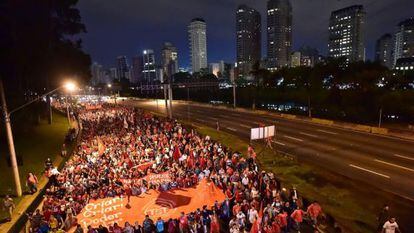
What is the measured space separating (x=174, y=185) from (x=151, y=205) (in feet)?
7.47

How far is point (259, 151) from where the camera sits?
1037 inches

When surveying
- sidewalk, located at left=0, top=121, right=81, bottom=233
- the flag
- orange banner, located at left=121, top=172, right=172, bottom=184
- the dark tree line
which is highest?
the dark tree line

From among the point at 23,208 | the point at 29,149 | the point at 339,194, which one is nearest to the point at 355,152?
the point at 339,194

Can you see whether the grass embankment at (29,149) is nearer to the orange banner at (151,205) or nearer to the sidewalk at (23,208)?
the sidewalk at (23,208)

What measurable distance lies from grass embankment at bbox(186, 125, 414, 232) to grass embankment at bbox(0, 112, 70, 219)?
16.3 m

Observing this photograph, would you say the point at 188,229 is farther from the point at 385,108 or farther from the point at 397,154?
the point at 385,108

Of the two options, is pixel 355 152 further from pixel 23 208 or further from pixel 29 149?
pixel 29 149

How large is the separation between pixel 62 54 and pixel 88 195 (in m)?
33.1

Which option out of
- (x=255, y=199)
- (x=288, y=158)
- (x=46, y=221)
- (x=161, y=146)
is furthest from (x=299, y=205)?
(x=161, y=146)

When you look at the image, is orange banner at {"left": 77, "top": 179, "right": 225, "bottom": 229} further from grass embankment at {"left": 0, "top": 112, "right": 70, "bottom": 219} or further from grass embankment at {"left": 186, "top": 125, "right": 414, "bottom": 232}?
grass embankment at {"left": 186, "top": 125, "right": 414, "bottom": 232}

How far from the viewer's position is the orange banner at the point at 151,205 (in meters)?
14.9

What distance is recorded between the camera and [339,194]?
1656cm

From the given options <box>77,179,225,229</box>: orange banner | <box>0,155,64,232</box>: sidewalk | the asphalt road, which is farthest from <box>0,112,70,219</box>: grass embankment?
the asphalt road

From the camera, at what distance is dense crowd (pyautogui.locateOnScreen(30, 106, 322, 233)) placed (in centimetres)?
1277
